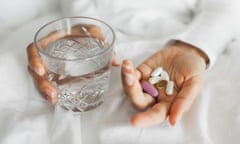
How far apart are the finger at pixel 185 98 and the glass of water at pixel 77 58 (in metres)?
0.09

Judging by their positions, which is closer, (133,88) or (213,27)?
(133,88)

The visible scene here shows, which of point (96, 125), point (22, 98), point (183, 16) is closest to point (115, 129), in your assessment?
point (96, 125)

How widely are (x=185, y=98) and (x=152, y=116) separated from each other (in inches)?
1.9

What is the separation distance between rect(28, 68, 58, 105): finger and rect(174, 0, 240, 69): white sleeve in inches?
8.2

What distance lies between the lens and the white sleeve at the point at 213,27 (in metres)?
0.59

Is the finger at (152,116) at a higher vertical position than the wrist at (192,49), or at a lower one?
higher

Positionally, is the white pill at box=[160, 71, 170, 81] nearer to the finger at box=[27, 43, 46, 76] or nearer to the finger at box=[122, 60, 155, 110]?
the finger at box=[122, 60, 155, 110]

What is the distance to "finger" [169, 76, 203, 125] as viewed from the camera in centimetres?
45

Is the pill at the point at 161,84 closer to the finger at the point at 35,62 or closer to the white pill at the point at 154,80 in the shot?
the white pill at the point at 154,80

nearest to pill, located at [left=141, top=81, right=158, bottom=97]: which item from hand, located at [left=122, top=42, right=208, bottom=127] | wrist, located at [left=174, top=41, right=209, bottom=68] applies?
hand, located at [left=122, top=42, right=208, bottom=127]

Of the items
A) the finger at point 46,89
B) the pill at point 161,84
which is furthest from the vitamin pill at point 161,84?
the finger at point 46,89

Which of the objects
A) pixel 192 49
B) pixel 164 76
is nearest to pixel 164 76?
pixel 164 76

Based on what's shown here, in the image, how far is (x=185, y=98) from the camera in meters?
0.47

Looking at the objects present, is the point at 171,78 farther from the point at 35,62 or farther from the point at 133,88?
the point at 35,62
